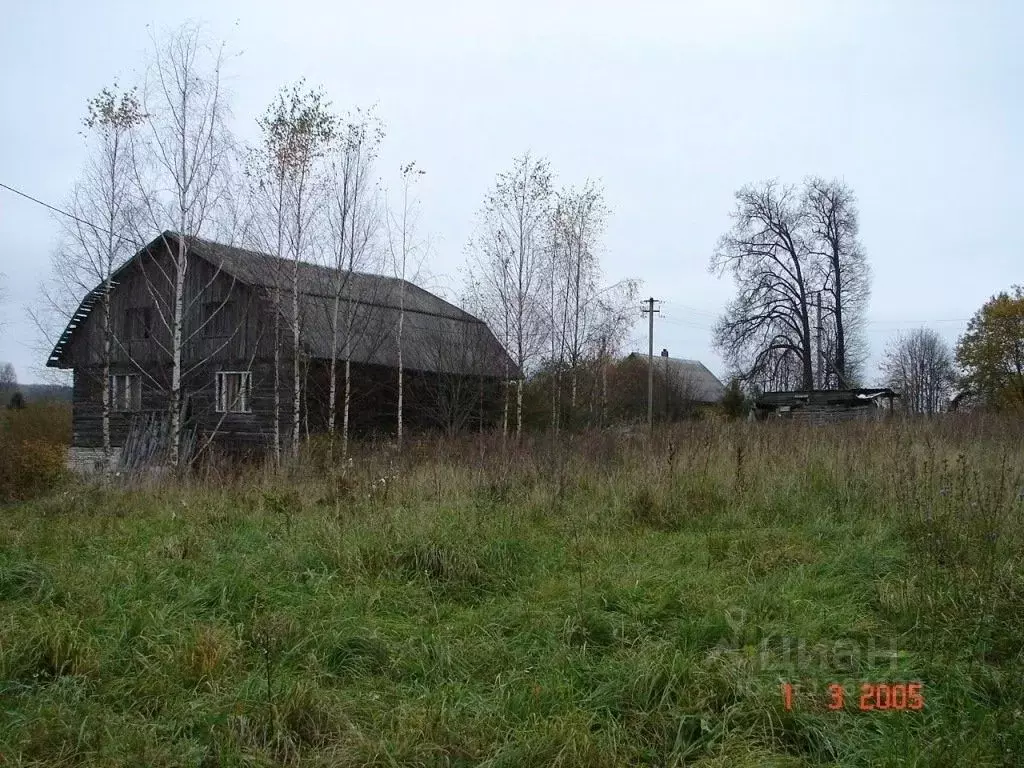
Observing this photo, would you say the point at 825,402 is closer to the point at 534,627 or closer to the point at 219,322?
the point at 534,627

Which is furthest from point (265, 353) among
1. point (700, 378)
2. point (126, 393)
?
point (700, 378)

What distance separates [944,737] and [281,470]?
8264 millimetres

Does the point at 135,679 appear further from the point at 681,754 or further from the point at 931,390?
the point at 931,390

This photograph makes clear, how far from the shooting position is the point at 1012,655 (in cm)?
334

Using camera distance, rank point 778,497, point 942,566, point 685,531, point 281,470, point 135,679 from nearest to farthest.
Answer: point 135,679
point 942,566
point 685,531
point 778,497
point 281,470

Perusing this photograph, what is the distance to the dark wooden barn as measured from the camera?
715 inches

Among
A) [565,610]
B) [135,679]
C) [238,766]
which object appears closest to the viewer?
[238,766]

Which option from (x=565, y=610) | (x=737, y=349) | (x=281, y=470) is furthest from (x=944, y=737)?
(x=737, y=349)

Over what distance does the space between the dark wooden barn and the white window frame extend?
0.14 ft

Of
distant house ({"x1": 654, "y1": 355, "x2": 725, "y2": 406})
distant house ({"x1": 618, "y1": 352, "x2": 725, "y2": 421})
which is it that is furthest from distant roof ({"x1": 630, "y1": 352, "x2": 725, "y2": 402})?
distant house ({"x1": 618, "y1": 352, "x2": 725, "y2": 421})

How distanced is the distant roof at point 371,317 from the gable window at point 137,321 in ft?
3.89

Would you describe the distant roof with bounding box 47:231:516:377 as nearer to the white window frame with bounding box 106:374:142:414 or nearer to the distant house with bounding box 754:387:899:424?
the white window frame with bounding box 106:374:142:414
